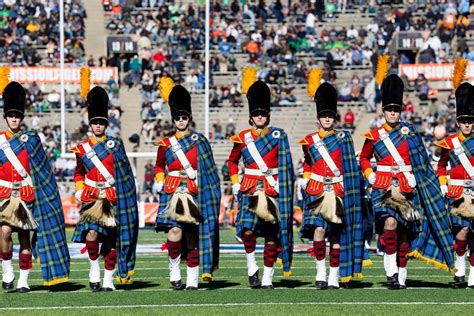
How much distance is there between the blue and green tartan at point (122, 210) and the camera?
15242mm

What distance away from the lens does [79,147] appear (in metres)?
15.3

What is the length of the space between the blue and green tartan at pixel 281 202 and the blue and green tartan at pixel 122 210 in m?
1.13

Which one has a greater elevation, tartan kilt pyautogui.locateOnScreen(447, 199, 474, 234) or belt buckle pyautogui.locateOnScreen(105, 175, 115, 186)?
belt buckle pyautogui.locateOnScreen(105, 175, 115, 186)

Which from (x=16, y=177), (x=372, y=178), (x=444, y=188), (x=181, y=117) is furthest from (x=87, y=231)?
(x=444, y=188)

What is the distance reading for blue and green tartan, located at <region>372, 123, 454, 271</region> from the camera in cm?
1535

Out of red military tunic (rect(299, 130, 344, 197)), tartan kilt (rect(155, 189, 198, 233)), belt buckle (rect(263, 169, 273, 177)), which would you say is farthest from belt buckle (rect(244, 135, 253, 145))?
tartan kilt (rect(155, 189, 198, 233))

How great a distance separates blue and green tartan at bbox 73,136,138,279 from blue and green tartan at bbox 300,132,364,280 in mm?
1804

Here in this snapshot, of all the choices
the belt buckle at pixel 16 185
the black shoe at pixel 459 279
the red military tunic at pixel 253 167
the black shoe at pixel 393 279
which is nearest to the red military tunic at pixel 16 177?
the belt buckle at pixel 16 185

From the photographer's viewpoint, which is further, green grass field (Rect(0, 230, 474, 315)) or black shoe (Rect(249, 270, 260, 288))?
black shoe (Rect(249, 270, 260, 288))

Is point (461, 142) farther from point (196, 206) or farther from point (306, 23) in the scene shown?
point (306, 23)

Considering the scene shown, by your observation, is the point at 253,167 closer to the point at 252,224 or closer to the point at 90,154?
the point at 252,224

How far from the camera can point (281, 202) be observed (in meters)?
15.3

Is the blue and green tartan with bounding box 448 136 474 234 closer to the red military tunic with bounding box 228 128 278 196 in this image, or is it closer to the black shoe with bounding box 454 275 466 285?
the black shoe with bounding box 454 275 466 285

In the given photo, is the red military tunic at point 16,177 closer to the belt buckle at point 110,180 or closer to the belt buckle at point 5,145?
the belt buckle at point 5,145
